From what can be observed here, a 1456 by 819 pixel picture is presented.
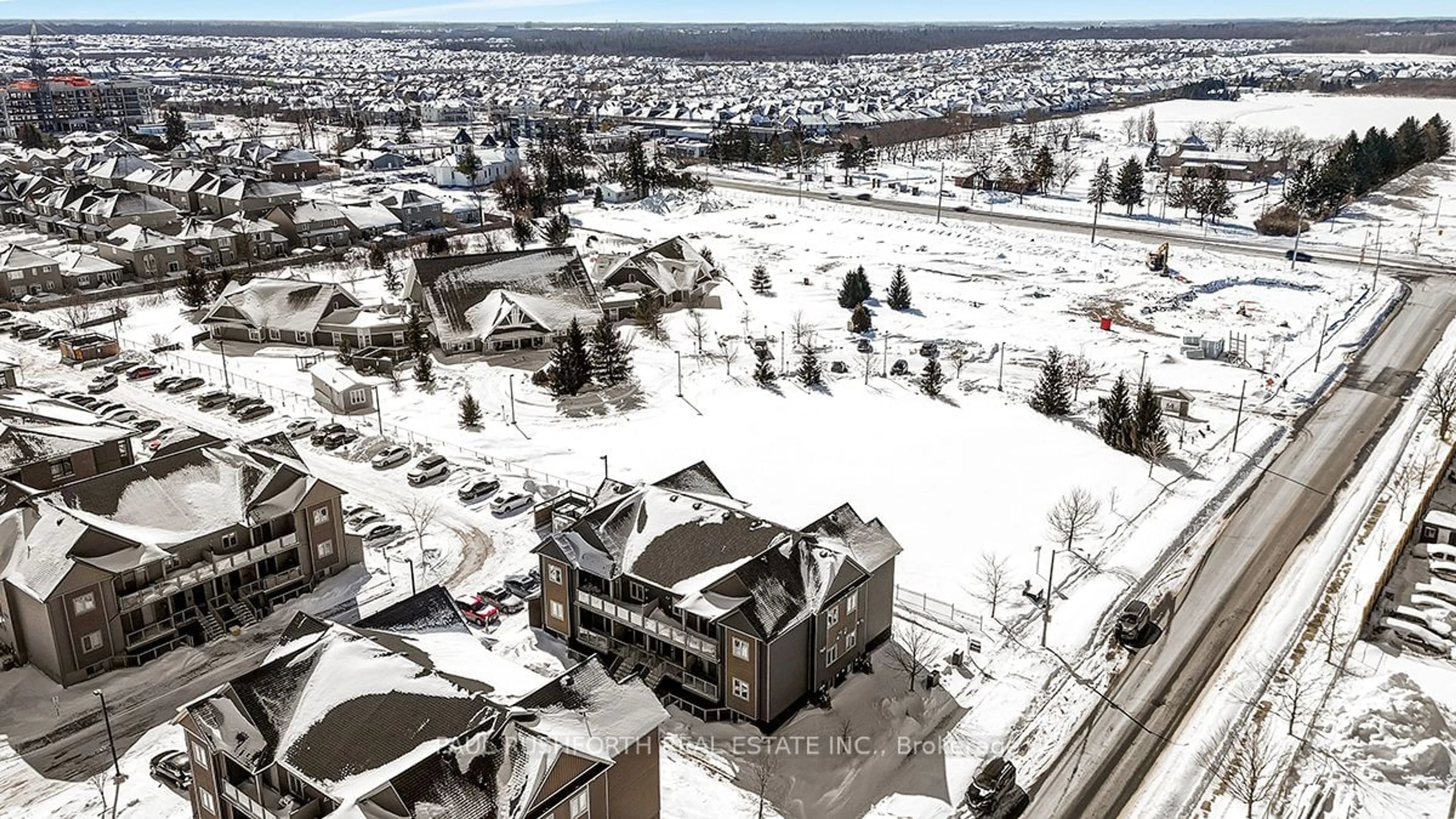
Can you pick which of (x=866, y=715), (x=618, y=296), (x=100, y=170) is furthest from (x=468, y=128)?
(x=866, y=715)

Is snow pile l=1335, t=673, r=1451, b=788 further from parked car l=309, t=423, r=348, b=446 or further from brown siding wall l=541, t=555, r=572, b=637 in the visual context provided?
parked car l=309, t=423, r=348, b=446

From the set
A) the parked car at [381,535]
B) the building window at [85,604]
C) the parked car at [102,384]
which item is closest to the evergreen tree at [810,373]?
the parked car at [381,535]

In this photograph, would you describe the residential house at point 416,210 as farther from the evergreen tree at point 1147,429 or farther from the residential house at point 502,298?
the evergreen tree at point 1147,429

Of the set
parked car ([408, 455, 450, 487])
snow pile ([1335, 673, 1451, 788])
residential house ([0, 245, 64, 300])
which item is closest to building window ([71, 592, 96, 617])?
parked car ([408, 455, 450, 487])

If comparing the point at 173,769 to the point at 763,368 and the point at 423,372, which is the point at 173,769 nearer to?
the point at 423,372

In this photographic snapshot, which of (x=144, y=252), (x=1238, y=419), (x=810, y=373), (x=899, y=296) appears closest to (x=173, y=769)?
(x=810, y=373)

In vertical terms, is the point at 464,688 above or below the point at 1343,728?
above

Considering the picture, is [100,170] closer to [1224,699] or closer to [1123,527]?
[1123,527]

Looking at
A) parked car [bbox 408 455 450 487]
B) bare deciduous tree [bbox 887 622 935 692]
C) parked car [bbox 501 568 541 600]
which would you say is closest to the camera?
bare deciduous tree [bbox 887 622 935 692]
